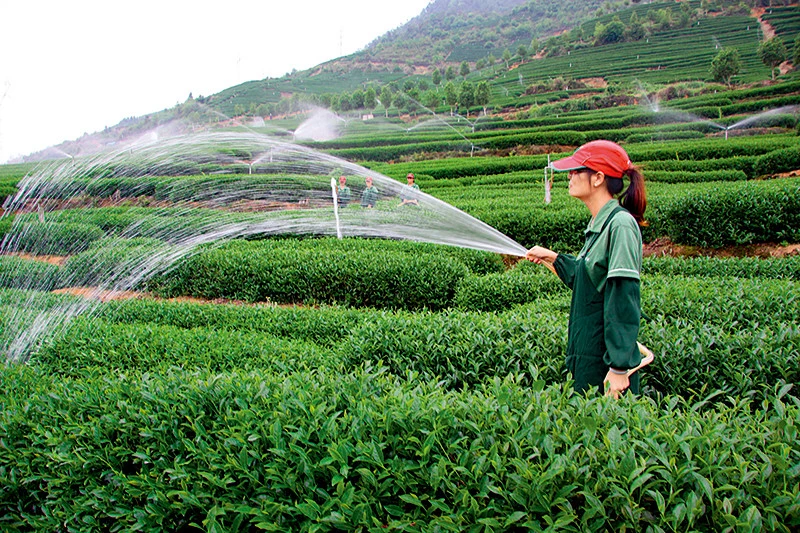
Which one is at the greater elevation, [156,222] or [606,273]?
[606,273]

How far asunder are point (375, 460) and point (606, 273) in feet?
5.27

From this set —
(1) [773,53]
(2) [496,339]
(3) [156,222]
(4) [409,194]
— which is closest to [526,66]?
(1) [773,53]

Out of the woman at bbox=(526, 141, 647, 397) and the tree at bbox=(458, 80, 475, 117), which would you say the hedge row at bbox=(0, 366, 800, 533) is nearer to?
the woman at bbox=(526, 141, 647, 397)

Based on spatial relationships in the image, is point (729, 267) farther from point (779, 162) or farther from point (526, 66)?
point (526, 66)

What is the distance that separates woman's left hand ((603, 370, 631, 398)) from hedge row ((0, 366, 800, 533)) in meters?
0.14

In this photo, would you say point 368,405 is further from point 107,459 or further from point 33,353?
point 33,353

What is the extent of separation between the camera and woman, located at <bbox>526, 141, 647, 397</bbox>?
2566mm

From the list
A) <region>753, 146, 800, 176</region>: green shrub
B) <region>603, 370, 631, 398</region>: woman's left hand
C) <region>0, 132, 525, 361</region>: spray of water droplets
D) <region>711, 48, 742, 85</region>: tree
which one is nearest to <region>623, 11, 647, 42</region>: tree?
<region>711, 48, 742, 85</region>: tree

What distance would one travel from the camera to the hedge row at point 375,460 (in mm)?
1870

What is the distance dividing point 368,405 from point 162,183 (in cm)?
2362

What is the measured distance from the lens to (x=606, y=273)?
8.96 ft

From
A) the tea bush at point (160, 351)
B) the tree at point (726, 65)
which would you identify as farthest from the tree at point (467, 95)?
the tea bush at point (160, 351)

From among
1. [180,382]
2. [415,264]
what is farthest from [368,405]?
[415,264]

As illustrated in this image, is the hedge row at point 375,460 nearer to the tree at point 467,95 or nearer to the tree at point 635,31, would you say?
the tree at point 467,95
